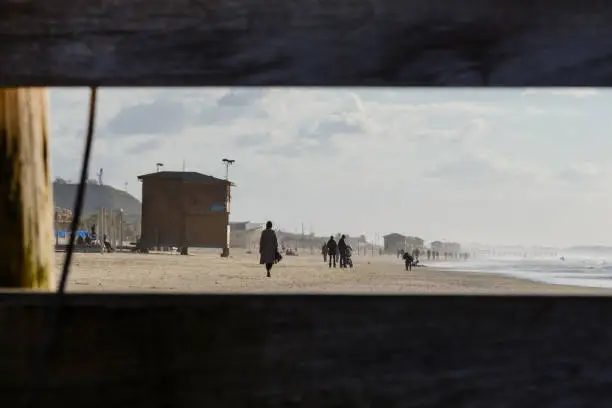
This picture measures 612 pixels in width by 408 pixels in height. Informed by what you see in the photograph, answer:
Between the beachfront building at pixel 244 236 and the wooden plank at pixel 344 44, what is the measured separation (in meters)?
115

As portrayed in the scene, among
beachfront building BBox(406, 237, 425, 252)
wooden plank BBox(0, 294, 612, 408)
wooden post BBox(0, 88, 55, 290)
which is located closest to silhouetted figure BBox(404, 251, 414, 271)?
wooden post BBox(0, 88, 55, 290)

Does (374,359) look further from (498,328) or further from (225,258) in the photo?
(225,258)

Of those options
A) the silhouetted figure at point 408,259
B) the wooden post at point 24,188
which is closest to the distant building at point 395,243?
the silhouetted figure at point 408,259

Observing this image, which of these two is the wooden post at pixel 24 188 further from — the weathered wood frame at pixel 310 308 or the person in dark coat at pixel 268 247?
the person in dark coat at pixel 268 247

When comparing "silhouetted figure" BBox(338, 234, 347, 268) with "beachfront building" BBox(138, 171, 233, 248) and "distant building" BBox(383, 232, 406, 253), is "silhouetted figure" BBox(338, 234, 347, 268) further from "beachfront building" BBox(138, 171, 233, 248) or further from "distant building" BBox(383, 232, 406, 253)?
"distant building" BBox(383, 232, 406, 253)

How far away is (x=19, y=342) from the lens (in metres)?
0.89

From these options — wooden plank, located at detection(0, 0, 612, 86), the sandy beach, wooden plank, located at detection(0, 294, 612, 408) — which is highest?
wooden plank, located at detection(0, 0, 612, 86)

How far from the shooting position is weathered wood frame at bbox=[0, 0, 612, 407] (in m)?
0.84

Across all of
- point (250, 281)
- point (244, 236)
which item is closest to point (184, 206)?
point (250, 281)

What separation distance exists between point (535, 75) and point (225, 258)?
5283cm

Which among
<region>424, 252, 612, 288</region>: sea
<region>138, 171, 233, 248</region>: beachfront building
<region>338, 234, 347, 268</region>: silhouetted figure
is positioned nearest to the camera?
<region>338, 234, 347, 268</region>: silhouetted figure

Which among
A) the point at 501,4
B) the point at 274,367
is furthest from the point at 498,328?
the point at 501,4

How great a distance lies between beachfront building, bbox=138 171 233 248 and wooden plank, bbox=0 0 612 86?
49576 mm

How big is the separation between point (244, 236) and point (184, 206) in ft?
234
